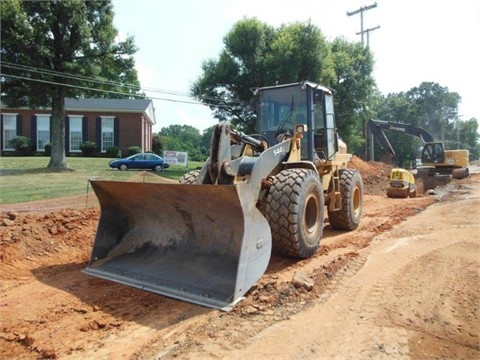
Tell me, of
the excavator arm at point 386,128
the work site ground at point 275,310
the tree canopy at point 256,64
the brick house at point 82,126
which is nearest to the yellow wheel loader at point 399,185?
the excavator arm at point 386,128

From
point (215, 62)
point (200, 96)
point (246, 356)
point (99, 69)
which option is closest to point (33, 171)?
point (99, 69)

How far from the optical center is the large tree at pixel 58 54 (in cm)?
1831

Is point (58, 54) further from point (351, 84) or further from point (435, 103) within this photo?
point (435, 103)

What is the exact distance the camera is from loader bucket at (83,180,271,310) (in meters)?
4.26

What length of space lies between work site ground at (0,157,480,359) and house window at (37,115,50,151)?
30.2 metres

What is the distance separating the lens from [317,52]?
20.3 meters

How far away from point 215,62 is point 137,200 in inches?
682

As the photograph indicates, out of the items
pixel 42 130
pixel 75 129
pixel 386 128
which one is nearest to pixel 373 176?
pixel 386 128

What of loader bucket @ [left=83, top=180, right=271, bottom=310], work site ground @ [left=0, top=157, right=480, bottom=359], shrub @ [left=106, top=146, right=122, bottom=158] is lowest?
work site ground @ [left=0, top=157, right=480, bottom=359]

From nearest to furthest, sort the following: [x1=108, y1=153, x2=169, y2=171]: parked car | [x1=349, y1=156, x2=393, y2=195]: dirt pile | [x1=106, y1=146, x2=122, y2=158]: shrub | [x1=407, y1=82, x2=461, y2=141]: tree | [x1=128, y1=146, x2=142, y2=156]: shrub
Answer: [x1=349, y1=156, x2=393, y2=195]: dirt pile
[x1=108, y1=153, x2=169, y2=171]: parked car
[x1=128, y1=146, x2=142, y2=156]: shrub
[x1=106, y1=146, x2=122, y2=158]: shrub
[x1=407, y1=82, x2=461, y2=141]: tree

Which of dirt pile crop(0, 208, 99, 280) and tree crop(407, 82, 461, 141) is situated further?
tree crop(407, 82, 461, 141)

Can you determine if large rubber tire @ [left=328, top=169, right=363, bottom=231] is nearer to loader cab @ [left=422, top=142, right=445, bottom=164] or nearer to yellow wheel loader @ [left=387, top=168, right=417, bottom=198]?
yellow wheel loader @ [left=387, top=168, right=417, bottom=198]

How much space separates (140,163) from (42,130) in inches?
543

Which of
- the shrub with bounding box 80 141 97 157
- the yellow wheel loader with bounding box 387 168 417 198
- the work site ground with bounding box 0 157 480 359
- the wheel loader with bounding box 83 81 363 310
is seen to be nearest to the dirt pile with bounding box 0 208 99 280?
the work site ground with bounding box 0 157 480 359
